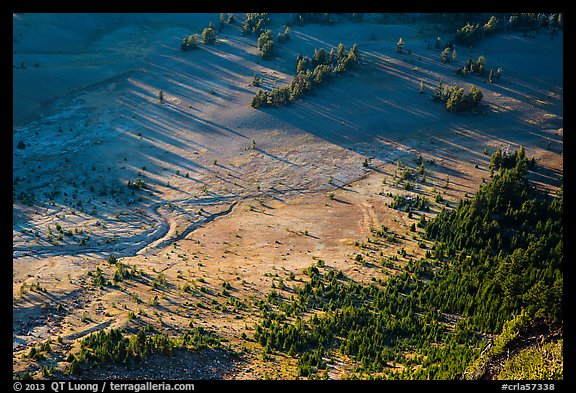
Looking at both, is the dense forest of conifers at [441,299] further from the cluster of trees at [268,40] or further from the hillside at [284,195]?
the cluster of trees at [268,40]

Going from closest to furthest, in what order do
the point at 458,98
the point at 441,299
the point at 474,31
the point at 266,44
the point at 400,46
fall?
the point at 441,299 < the point at 458,98 < the point at 266,44 < the point at 400,46 < the point at 474,31

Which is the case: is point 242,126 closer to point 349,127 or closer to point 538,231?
point 349,127

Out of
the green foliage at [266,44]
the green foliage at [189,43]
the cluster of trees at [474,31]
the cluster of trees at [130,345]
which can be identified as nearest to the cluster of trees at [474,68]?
the cluster of trees at [474,31]

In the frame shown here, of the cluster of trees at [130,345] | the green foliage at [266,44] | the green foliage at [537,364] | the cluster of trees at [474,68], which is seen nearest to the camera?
the green foliage at [537,364]

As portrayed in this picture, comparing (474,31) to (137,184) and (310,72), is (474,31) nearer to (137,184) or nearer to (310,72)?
(310,72)

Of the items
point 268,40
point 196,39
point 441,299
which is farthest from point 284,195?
point 196,39

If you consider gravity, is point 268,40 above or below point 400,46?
below

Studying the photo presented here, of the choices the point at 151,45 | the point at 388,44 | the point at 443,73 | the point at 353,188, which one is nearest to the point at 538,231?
the point at 353,188

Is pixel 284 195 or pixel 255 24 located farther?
pixel 255 24
